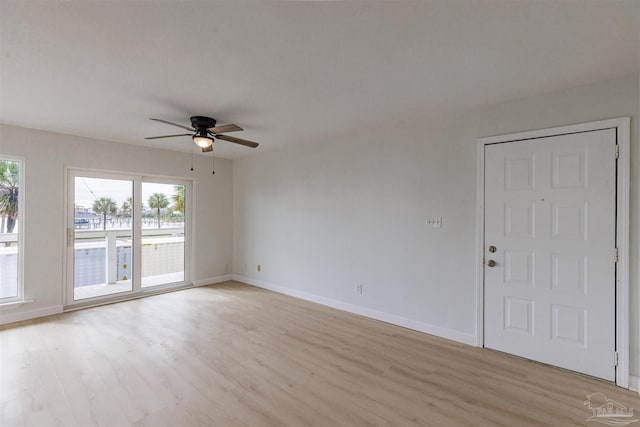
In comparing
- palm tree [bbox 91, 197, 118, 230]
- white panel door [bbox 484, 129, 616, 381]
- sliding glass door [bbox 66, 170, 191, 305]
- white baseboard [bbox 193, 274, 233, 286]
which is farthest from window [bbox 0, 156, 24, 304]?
white panel door [bbox 484, 129, 616, 381]

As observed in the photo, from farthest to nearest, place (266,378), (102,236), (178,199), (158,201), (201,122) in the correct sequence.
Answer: (178,199) < (158,201) < (102,236) < (201,122) < (266,378)

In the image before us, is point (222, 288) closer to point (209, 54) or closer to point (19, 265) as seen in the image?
point (19, 265)

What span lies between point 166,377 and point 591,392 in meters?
3.52

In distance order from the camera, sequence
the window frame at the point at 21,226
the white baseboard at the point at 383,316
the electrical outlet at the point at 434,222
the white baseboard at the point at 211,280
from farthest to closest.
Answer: the white baseboard at the point at 211,280, the window frame at the point at 21,226, the electrical outlet at the point at 434,222, the white baseboard at the point at 383,316

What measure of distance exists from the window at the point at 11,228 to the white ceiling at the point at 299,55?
2.92 ft

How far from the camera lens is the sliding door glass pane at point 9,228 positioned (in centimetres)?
374

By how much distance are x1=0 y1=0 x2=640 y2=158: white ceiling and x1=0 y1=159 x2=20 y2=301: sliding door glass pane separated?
912mm

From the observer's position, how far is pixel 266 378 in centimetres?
251

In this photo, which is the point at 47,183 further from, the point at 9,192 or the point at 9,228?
the point at 9,228

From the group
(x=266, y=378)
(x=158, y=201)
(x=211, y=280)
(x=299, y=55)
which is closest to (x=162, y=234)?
(x=158, y=201)

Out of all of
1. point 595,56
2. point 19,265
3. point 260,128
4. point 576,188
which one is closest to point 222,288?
point 19,265

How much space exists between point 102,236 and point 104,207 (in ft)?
1.51

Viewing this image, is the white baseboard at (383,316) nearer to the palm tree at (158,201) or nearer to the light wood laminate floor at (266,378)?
the light wood laminate floor at (266,378)

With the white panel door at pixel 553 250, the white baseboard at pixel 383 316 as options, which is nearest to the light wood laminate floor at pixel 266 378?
the white baseboard at pixel 383 316
